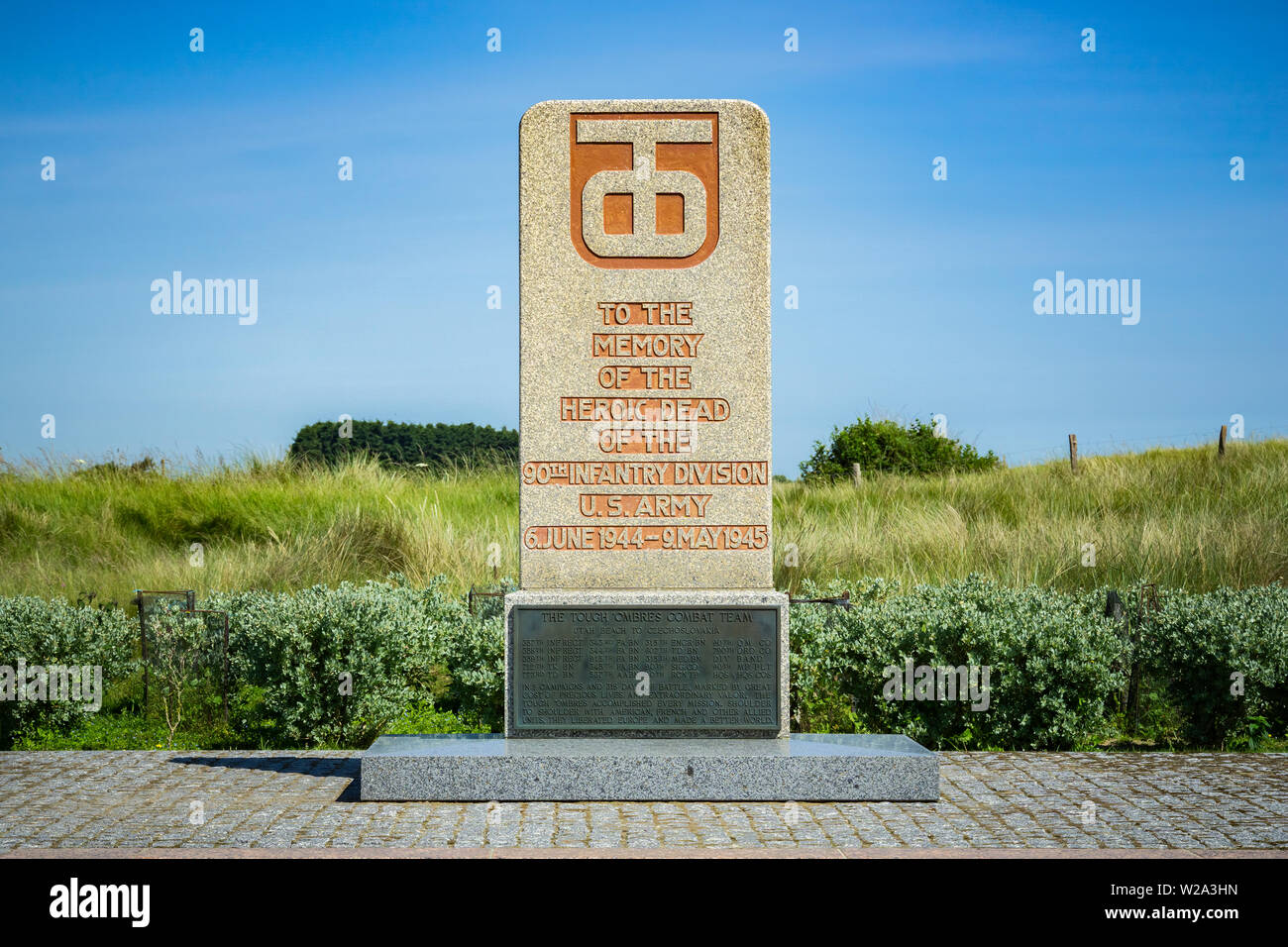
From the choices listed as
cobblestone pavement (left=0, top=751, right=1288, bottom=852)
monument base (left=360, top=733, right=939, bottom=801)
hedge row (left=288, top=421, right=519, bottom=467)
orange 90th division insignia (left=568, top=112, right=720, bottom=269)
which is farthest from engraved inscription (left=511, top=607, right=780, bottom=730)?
hedge row (left=288, top=421, right=519, bottom=467)

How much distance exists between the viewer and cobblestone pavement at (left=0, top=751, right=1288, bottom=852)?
5.84 metres

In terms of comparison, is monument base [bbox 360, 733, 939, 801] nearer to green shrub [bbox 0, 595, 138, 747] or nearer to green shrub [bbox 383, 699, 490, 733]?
green shrub [bbox 383, 699, 490, 733]

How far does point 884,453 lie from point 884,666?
65.2 feet

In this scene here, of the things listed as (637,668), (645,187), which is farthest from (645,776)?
(645,187)

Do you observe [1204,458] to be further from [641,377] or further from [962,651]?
[641,377]

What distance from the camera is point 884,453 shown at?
91.9ft

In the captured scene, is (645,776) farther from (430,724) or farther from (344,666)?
(344,666)

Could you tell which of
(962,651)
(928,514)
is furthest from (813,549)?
(962,651)

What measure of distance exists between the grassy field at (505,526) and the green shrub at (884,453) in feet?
20.7

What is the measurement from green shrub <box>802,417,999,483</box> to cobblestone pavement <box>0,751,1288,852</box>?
65.0 feet

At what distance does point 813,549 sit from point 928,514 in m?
3.27

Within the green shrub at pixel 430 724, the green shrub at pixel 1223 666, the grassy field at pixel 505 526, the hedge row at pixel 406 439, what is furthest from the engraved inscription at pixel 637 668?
the hedge row at pixel 406 439

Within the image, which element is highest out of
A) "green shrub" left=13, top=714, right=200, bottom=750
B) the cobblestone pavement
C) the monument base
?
the monument base

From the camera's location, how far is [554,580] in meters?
7.26
